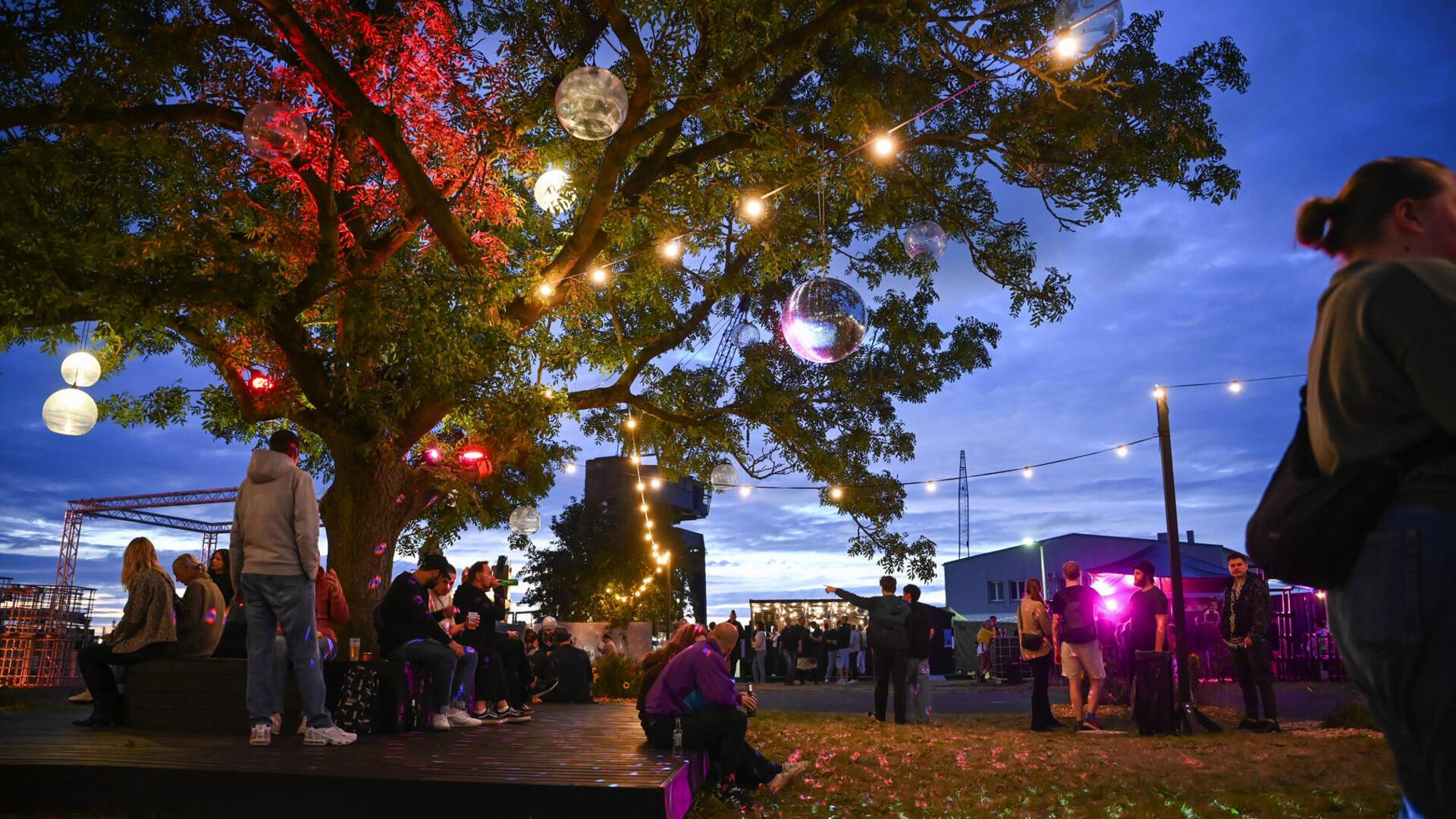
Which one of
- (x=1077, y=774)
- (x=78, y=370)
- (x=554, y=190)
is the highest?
(x=554, y=190)

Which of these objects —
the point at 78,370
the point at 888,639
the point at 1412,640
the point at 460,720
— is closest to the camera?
the point at 1412,640

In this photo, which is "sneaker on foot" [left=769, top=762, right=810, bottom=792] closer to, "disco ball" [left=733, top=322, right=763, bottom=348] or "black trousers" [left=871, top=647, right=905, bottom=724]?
"black trousers" [left=871, top=647, right=905, bottom=724]

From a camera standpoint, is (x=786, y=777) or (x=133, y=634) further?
(x=133, y=634)

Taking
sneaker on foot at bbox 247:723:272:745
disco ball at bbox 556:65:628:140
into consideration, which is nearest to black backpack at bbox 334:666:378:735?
sneaker on foot at bbox 247:723:272:745

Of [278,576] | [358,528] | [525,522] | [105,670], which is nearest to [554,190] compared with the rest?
[358,528]

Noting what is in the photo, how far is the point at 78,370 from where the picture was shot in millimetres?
9875

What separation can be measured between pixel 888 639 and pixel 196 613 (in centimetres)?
739

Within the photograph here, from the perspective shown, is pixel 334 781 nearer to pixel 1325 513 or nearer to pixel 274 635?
pixel 274 635

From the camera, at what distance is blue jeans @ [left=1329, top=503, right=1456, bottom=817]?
1.48 meters

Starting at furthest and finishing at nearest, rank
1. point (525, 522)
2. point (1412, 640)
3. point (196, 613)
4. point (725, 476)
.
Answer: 1. point (525, 522)
2. point (725, 476)
3. point (196, 613)
4. point (1412, 640)

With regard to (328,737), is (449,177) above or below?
above

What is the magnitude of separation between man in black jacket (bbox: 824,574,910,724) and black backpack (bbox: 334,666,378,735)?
6.14 metres

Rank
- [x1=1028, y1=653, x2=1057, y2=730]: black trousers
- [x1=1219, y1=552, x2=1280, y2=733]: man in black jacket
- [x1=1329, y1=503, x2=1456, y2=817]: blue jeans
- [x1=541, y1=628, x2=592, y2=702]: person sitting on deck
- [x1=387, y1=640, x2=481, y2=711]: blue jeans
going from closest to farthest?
[x1=1329, y1=503, x2=1456, y2=817]: blue jeans < [x1=387, y1=640, x2=481, y2=711]: blue jeans < [x1=1219, y1=552, x2=1280, y2=733]: man in black jacket < [x1=1028, y1=653, x2=1057, y2=730]: black trousers < [x1=541, y1=628, x2=592, y2=702]: person sitting on deck

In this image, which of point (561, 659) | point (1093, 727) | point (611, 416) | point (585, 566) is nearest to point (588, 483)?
point (585, 566)
